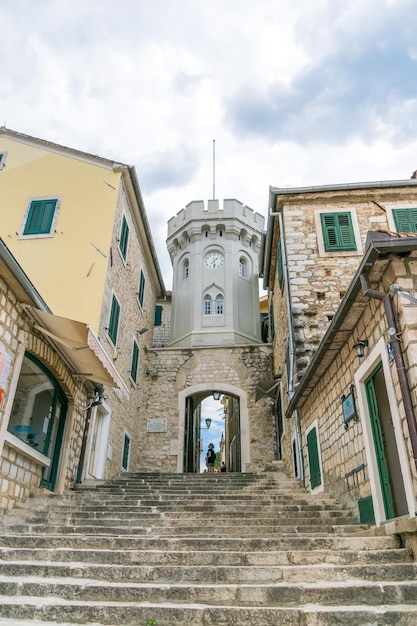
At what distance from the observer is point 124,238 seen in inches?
499

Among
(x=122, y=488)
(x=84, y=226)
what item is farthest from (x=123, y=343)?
(x=122, y=488)

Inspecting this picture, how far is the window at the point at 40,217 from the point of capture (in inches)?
446

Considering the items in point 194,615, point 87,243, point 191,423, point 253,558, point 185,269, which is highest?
point 185,269

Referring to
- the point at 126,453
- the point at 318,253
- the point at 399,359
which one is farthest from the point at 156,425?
the point at 399,359

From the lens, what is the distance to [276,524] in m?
5.97

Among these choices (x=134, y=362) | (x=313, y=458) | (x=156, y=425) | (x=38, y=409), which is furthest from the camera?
(x=156, y=425)

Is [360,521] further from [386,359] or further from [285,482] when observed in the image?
[285,482]

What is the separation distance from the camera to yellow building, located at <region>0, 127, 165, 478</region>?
10.5 meters

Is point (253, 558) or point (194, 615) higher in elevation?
point (253, 558)

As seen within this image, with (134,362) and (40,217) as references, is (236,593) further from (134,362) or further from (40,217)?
(134,362)

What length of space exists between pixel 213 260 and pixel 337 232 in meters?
8.56

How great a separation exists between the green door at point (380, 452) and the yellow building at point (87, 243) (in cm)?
537

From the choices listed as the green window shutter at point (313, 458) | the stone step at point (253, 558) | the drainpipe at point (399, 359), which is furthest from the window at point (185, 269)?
the stone step at point (253, 558)

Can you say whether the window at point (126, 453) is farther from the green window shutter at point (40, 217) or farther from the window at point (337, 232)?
the window at point (337, 232)
